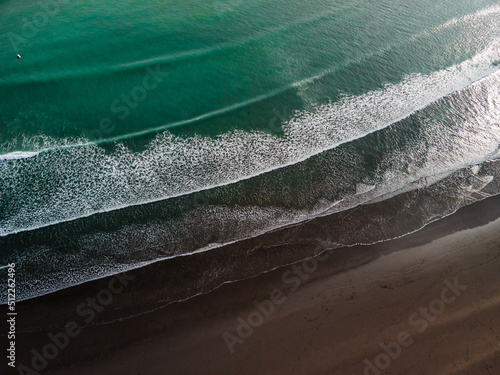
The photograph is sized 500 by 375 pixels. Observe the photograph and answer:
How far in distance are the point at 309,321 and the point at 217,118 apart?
5754mm

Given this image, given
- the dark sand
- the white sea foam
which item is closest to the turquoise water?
the white sea foam

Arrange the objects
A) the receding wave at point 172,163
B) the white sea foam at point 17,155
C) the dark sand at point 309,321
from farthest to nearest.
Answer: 1. the white sea foam at point 17,155
2. the receding wave at point 172,163
3. the dark sand at point 309,321

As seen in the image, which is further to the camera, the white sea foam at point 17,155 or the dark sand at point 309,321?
the white sea foam at point 17,155

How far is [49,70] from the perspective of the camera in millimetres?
10266

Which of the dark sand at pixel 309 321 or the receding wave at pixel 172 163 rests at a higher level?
the receding wave at pixel 172 163

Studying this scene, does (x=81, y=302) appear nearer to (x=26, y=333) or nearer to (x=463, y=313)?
(x=26, y=333)

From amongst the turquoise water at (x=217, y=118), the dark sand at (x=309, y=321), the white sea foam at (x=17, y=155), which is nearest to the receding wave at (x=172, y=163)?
the turquoise water at (x=217, y=118)

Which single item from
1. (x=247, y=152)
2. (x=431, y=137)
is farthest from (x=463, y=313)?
(x=247, y=152)

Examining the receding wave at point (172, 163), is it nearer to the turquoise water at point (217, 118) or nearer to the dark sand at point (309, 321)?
the turquoise water at point (217, 118)

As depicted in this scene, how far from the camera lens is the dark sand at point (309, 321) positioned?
5.64 m

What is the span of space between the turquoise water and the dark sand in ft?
2.79

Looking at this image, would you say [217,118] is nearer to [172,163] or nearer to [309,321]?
[172,163]

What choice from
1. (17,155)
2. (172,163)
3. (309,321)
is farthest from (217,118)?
(309,321)

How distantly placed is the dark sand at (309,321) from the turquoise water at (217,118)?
85 centimetres
